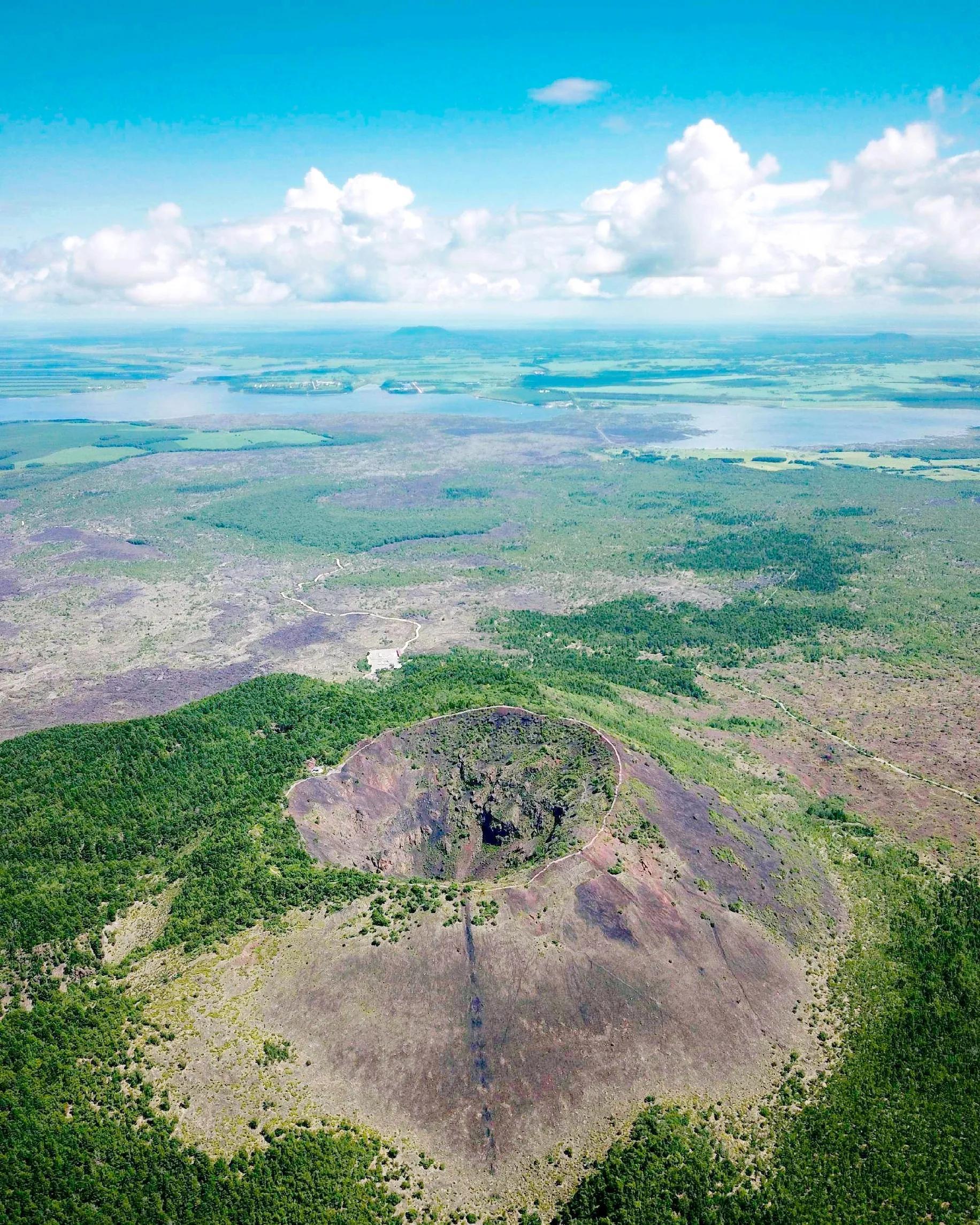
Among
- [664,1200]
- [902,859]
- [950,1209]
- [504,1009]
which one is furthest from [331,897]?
[902,859]

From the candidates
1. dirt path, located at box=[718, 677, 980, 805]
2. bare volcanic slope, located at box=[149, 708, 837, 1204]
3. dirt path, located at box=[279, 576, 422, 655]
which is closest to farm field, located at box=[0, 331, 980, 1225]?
bare volcanic slope, located at box=[149, 708, 837, 1204]

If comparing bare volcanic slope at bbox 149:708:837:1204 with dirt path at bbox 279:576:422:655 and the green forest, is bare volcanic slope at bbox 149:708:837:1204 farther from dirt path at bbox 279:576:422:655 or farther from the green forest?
dirt path at bbox 279:576:422:655

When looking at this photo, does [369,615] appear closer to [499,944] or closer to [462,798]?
[462,798]

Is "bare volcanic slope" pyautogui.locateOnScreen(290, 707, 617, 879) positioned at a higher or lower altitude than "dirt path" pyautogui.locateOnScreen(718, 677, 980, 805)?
higher

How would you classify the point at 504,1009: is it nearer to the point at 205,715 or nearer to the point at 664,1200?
the point at 664,1200

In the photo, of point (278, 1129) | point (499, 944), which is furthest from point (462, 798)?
point (278, 1129)

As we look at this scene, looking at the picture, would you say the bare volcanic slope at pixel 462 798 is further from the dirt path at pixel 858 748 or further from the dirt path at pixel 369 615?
the dirt path at pixel 369 615

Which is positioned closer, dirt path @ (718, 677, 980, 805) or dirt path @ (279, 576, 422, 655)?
dirt path @ (718, 677, 980, 805)
